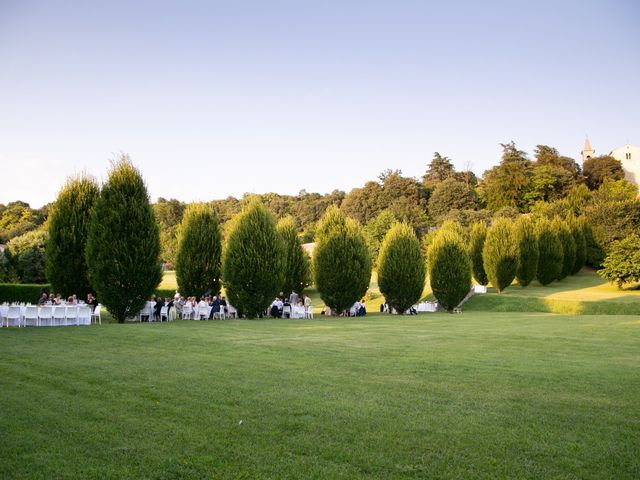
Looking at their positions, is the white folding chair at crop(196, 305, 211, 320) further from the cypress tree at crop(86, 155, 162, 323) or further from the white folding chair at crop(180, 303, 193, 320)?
the cypress tree at crop(86, 155, 162, 323)

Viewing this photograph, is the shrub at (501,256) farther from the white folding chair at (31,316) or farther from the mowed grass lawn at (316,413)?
the white folding chair at (31,316)

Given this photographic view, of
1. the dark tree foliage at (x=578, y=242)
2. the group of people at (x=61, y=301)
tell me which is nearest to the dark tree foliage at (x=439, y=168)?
the dark tree foliage at (x=578, y=242)

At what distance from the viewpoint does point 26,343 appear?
43.5ft

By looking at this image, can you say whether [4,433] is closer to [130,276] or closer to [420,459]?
[420,459]

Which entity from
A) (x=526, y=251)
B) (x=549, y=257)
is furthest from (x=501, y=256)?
(x=549, y=257)

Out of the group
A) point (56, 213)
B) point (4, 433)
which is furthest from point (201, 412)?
point (56, 213)

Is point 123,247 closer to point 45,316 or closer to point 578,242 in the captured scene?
point 45,316

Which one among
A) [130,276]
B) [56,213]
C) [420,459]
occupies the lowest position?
[420,459]

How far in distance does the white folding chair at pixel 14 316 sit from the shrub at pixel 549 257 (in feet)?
144

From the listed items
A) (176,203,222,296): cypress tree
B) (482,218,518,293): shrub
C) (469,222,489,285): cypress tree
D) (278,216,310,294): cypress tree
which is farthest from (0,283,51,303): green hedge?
(469,222,489,285): cypress tree

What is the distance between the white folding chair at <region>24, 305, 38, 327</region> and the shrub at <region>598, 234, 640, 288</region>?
43.8 meters

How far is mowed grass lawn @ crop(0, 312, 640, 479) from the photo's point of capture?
16.3 feet

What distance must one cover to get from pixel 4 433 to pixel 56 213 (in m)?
22.0

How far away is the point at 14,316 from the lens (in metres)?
19.0
